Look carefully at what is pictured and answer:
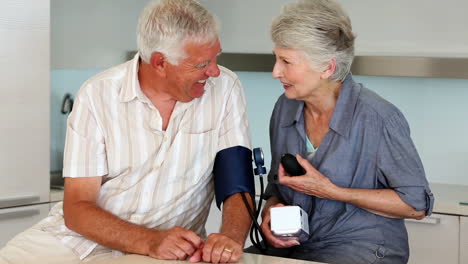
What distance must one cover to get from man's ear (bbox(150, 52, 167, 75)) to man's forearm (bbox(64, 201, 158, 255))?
1.46ft

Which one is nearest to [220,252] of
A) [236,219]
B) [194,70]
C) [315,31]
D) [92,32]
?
[236,219]

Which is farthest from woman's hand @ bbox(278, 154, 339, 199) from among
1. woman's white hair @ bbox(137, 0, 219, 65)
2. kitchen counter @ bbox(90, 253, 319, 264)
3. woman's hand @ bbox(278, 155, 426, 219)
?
woman's white hair @ bbox(137, 0, 219, 65)

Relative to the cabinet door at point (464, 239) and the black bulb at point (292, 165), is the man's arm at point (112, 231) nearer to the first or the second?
the black bulb at point (292, 165)

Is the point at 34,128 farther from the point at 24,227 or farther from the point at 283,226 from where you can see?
the point at 283,226

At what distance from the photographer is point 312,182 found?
7.60 ft

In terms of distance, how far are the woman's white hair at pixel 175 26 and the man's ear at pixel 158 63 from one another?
2cm

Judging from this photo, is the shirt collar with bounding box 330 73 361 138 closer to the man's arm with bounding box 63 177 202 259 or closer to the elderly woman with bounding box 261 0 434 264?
the elderly woman with bounding box 261 0 434 264

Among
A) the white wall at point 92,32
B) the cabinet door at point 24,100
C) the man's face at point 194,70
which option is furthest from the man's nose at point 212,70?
the white wall at point 92,32

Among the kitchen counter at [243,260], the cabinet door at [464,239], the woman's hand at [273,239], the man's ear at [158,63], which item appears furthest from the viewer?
the cabinet door at [464,239]

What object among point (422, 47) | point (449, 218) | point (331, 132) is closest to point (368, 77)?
point (422, 47)

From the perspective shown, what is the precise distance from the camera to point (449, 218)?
3131mm

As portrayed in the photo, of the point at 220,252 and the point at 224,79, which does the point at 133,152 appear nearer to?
the point at 224,79

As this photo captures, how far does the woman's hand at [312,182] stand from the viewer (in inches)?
90.9

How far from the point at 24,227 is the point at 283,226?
1468 millimetres
